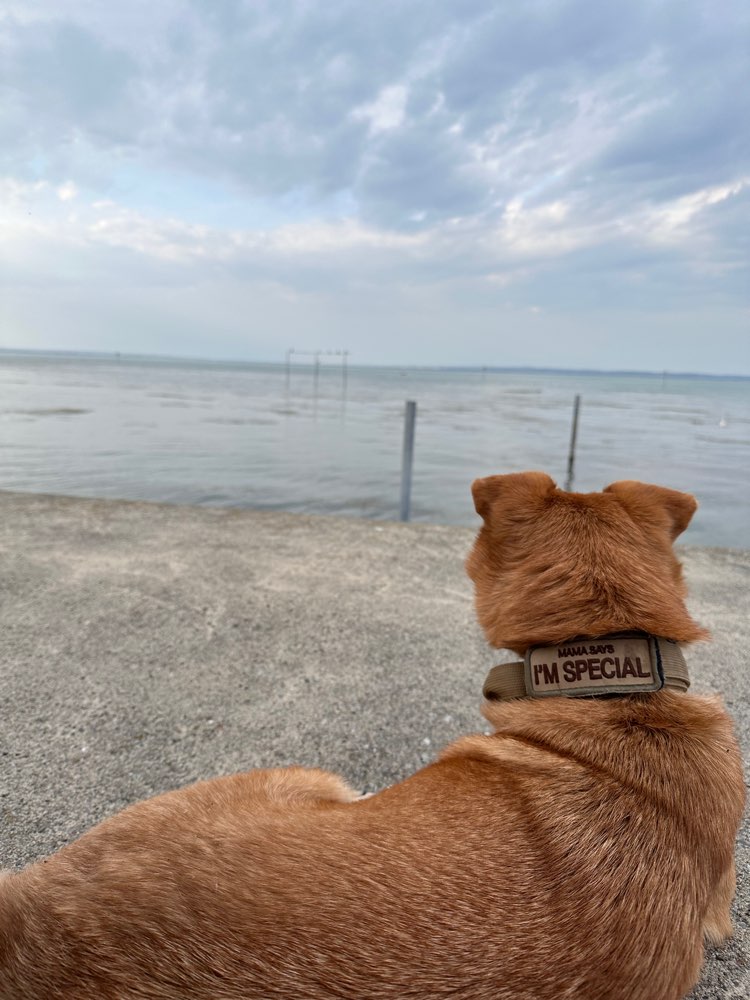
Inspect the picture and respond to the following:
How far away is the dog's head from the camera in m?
1.73

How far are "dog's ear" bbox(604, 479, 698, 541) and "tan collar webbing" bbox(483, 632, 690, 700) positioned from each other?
1.48ft

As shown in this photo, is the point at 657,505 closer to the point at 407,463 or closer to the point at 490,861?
the point at 490,861

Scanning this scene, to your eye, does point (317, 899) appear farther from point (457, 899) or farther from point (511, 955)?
point (511, 955)

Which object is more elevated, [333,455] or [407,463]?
[407,463]

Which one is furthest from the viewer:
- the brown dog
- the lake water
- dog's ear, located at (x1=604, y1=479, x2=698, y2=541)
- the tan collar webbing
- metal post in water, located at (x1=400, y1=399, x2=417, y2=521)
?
the lake water

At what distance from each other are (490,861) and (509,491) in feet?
3.74

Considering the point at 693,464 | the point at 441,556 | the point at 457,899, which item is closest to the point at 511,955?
the point at 457,899

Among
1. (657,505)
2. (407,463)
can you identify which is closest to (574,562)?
(657,505)

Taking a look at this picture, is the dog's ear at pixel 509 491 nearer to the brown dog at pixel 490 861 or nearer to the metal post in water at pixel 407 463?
the brown dog at pixel 490 861

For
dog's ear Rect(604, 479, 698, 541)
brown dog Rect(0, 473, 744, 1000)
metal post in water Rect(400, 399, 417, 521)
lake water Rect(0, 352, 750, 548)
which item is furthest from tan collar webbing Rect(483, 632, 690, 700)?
lake water Rect(0, 352, 750, 548)

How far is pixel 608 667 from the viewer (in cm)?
168

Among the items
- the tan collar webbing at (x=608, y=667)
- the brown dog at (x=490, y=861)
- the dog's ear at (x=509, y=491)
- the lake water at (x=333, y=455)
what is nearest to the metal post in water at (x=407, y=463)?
the lake water at (x=333, y=455)

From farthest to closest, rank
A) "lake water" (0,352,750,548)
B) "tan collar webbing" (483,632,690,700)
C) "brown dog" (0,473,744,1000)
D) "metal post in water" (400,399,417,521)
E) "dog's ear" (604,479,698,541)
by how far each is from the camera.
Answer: "lake water" (0,352,750,548), "metal post in water" (400,399,417,521), "dog's ear" (604,479,698,541), "tan collar webbing" (483,632,690,700), "brown dog" (0,473,744,1000)

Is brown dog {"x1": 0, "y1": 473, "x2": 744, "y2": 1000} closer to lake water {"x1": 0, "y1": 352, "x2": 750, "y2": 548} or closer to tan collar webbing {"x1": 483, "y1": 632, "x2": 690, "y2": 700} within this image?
tan collar webbing {"x1": 483, "y1": 632, "x2": 690, "y2": 700}
